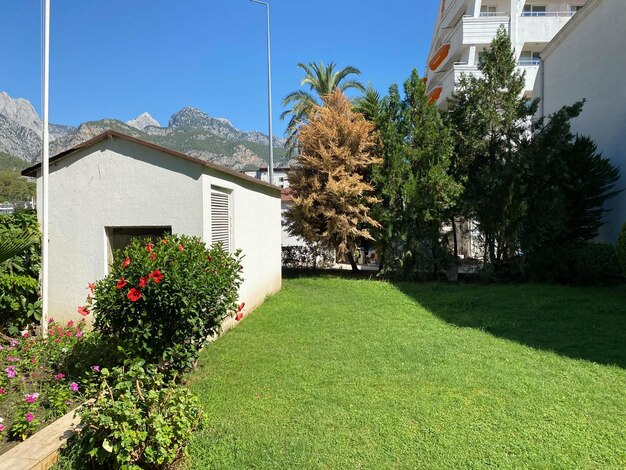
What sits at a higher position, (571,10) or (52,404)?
(571,10)

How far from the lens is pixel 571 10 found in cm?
2345

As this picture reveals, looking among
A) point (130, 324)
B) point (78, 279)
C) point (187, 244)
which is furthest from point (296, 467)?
point (78, 279)

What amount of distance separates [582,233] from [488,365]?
939 centimetres

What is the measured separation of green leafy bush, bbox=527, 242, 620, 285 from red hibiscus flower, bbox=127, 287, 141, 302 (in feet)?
37.1

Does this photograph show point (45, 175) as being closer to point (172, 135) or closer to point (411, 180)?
point (411, 180)

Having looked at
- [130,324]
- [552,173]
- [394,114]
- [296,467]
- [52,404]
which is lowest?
[296,467]

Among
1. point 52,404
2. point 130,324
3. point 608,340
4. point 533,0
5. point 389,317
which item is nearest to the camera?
point 52,404

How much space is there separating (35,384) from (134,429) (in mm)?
1851

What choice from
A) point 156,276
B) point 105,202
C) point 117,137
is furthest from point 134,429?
point 117,137

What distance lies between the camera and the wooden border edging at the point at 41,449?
2.59 m

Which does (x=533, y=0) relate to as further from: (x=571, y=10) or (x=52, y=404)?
(x=52, y=404)

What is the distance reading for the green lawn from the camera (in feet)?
10.1

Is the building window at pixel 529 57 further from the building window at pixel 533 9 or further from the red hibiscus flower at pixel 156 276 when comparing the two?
the red hibiscus flower at pixel 156 276

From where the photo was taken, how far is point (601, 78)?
1277 centimetres
